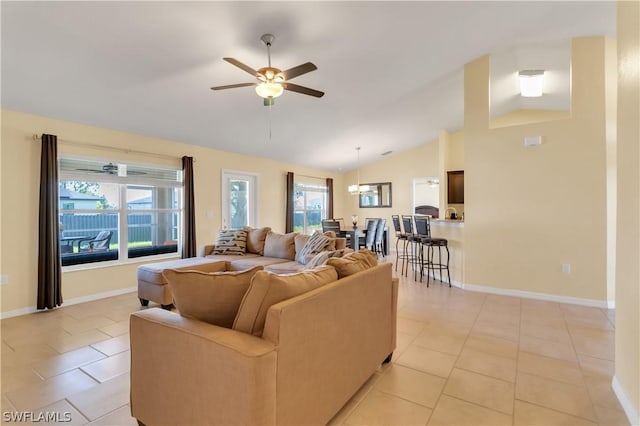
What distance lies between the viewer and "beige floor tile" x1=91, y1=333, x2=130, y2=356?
2.69m

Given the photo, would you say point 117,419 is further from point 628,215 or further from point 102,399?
point 628,215

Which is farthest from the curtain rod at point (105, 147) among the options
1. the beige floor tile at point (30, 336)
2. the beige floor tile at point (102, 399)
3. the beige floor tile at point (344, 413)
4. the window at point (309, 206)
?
the beige floor tile at point (344, 413)

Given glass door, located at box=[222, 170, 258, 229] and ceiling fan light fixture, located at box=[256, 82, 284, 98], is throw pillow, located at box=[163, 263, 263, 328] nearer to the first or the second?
ceiling fan light fixture, located at box=[256, 82, 284, 98]

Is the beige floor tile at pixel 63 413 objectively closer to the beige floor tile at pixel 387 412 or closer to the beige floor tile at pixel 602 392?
the beige floor tile at pixel 387 412

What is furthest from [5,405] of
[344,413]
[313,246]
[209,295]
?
[313,246]

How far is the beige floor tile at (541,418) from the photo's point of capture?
5.78ft

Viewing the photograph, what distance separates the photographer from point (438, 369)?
2.35 m

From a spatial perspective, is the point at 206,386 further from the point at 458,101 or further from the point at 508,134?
the point at 458,101

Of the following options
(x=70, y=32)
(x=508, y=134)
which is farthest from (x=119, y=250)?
(x=508, y=134)

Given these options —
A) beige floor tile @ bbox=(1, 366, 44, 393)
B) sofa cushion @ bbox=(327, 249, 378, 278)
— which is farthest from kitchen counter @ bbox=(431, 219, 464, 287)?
beige floor tile @ bbox=(1, 366, 44, 393)

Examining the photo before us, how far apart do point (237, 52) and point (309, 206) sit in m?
5.73

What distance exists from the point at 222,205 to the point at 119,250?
1919 mm

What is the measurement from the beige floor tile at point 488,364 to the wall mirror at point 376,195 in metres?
6.66

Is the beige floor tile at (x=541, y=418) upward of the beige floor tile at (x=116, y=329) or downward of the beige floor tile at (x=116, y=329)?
downward
